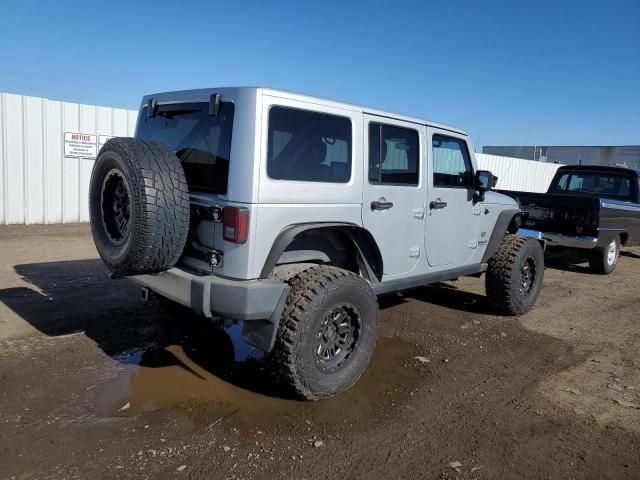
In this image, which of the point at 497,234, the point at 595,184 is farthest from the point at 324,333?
the point at 595,184

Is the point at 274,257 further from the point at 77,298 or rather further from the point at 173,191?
the point at 77,298

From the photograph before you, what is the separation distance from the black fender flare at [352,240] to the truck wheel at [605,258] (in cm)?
623

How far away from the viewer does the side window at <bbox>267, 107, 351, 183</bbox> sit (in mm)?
3250

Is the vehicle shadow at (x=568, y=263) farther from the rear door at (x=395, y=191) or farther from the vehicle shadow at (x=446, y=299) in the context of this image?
the rear door at (x=395, y=191)

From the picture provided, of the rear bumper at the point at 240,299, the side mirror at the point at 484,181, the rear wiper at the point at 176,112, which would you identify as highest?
the rear wiper at the point at 176,112

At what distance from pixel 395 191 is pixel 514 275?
2.22m

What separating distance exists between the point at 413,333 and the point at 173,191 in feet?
10.00

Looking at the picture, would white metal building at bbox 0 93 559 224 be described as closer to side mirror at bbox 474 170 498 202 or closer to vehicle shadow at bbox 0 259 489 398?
vehicle shadow at bbox 0 259 489 398

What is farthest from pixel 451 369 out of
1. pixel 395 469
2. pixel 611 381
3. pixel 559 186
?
pixel 559 186

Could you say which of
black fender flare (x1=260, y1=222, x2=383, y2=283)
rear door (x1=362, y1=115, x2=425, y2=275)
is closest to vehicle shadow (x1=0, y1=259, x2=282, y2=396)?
black fender flare (x1=260, y1=222, x2=383, y2=283)

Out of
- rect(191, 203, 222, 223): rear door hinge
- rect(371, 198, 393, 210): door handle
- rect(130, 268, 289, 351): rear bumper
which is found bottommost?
rect(130, 268, 289, 351): rear bumper

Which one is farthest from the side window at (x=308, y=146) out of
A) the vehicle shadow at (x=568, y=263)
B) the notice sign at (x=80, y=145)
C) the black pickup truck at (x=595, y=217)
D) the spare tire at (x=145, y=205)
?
the notice sign at (x=80, y=145)

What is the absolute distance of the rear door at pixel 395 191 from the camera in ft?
12.7

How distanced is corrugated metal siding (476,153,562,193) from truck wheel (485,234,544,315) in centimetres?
1224
